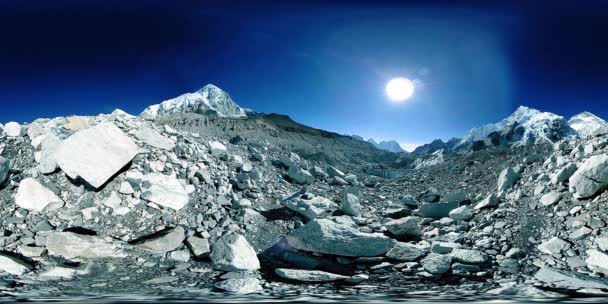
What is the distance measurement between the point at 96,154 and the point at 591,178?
14.5m

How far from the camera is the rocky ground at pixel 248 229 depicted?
6.77m

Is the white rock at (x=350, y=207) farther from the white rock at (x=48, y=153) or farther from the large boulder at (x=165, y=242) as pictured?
the white rock at (x=48, y=153)

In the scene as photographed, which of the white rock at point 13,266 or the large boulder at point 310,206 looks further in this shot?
the large boulder at point 310,206

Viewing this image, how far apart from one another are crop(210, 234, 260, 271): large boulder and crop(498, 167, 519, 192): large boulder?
9380 millimetres

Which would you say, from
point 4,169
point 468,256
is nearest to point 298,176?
point 468,256

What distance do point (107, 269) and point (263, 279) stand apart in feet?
11.5

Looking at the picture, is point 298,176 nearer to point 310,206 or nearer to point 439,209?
point 310,206

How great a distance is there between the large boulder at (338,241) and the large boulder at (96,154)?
641 centimetres

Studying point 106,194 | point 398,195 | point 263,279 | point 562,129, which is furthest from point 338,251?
point 562,129

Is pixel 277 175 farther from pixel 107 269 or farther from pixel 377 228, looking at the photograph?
pixel 107 269

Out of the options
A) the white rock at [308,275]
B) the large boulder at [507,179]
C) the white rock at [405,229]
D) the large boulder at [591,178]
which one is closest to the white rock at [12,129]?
the white rock at [308,275]

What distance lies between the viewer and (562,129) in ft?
534

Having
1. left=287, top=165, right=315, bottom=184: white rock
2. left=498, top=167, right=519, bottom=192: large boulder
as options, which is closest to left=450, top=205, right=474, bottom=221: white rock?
left=498, top=167, right=519, bottom=192: large boulder

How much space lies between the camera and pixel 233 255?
801 centimetres
